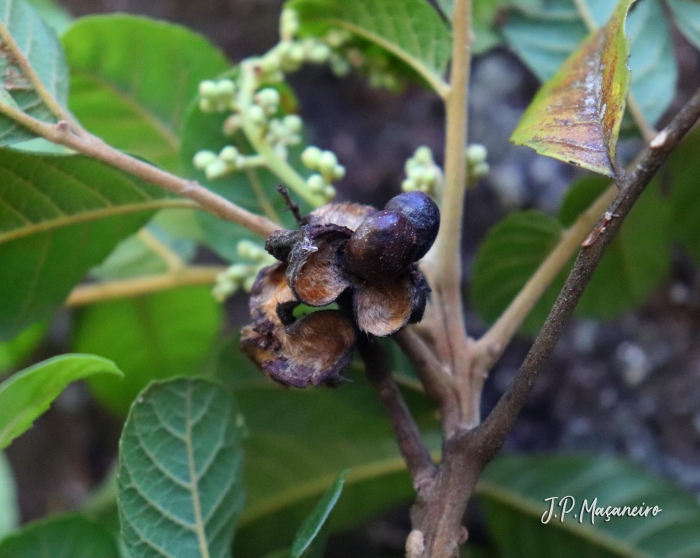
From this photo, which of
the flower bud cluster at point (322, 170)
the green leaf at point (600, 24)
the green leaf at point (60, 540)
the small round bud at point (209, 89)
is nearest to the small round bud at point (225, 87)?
the small round bud at point (209, 89)

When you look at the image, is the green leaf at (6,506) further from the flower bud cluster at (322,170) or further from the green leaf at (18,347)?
the flower bud cluster at (322,170)

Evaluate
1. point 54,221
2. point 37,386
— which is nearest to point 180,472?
point 37,386

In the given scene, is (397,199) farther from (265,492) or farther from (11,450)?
(11,450)

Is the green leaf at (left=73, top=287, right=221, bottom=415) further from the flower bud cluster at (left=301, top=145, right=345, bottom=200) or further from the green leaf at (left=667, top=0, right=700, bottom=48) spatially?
the green leaf at (left=667, top=0, right=700, bottom=48)

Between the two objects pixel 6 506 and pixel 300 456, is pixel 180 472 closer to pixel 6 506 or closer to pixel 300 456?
pixel 300 456

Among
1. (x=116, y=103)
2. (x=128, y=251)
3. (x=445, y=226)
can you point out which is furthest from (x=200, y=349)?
(x=445, y=226)

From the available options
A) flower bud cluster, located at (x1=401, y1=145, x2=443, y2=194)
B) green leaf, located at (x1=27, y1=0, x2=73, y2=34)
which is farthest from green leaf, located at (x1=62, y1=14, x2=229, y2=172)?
flower bud cluster, located at (x1=401, y1=145, x2=443, y2=194)
